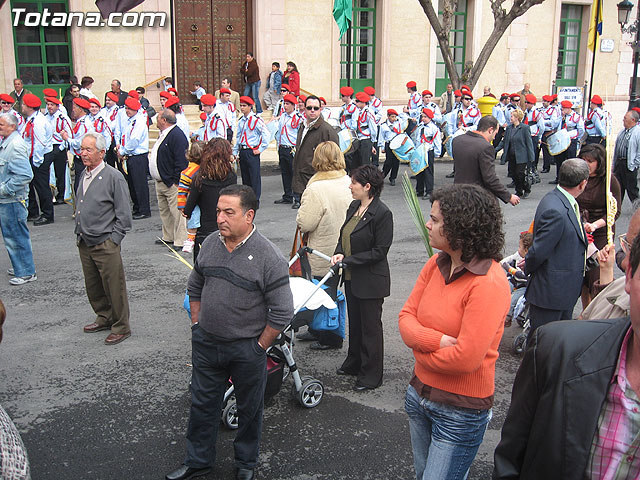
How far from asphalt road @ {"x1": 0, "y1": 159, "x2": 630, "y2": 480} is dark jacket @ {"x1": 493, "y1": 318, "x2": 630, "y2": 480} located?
2.35m

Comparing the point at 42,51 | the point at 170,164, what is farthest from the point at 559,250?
the point at 42,51

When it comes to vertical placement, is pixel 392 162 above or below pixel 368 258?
below

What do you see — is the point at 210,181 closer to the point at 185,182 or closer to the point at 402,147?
the point at 185,182

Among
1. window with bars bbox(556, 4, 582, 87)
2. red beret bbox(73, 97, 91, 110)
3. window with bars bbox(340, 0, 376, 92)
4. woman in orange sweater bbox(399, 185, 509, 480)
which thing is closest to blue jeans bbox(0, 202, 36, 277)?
red beret bbox(73, 97, 91, 110)

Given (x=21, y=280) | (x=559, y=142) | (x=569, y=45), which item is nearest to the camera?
(x=21, y=280)

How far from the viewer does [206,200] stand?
6719mm

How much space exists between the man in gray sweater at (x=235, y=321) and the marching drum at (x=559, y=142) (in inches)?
522

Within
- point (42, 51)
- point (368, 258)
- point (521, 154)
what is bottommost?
point (521, 154)

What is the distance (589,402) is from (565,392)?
7cm

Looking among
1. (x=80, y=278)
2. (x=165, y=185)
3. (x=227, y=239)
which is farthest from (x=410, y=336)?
(x=165, y=185)

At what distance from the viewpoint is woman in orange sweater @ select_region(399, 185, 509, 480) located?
2.99 meters

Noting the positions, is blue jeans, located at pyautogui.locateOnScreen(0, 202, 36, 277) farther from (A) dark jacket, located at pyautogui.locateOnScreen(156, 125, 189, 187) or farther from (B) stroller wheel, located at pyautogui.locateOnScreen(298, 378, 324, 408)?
(B) stroller wheel, located at pyautogui.locateOnScreen(298, 378, 324, 408)

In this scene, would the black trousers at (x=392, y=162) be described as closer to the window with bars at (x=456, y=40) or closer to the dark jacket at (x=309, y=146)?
the dark jacket at (x=309, y=146)

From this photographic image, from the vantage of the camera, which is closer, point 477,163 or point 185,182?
point 185,182
